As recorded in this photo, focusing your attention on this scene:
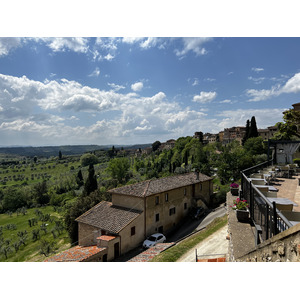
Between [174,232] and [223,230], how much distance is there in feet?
24.3

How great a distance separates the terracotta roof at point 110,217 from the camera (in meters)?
13.2

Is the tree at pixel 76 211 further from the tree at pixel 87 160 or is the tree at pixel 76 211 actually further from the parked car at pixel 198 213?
the tree at pixel 87 160

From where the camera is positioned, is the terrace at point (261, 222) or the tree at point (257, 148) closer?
the terrace at point (261, 222)

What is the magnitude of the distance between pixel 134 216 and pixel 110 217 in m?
1.98

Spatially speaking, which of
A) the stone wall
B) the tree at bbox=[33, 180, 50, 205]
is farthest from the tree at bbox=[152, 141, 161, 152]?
the stone wall

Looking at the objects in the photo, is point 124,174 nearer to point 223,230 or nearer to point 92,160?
point 223,230

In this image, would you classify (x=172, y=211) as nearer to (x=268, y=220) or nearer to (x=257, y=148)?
(x=268, y=220)

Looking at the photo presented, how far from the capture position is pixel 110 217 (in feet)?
47.1

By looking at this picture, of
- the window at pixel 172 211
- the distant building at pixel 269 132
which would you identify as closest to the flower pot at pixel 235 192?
the window at pixel 172 211

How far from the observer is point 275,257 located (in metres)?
2.41

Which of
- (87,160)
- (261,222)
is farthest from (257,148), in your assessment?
(87,160)

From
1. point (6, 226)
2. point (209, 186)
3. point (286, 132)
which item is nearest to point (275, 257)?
point (286, 132)

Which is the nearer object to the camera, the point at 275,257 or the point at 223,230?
the point at 275,257
